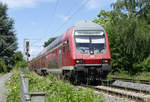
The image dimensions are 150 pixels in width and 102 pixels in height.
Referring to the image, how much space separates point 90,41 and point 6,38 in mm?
37932

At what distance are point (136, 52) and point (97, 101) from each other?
70.3 feet

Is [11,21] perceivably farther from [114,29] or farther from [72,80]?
[72,80]

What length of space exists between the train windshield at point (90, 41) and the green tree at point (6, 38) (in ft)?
118

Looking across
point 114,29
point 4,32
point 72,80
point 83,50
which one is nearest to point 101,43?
point 83,50

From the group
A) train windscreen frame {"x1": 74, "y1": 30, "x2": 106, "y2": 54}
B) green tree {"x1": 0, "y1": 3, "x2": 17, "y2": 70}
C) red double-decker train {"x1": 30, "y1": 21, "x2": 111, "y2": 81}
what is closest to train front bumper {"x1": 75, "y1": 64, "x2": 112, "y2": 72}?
red double-decker train {"x1": 30, "y1": 21, "x2": 111, "y2": 81}

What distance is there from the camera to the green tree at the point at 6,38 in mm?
49156

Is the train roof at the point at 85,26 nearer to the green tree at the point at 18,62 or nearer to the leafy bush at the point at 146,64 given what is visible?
the leafy bush at the point at 146,64

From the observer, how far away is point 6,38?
50.4 meters

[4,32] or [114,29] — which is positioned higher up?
[4,32]

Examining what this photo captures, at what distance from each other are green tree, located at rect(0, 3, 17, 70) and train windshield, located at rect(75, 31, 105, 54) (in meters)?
35.9

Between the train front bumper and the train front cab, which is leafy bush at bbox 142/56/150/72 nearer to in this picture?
the train front cab

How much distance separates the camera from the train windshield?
1468 centimetres

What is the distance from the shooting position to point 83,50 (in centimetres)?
1461

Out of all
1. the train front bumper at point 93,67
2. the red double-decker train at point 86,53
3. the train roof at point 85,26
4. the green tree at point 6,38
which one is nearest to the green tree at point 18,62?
the green tree at point 6,38
